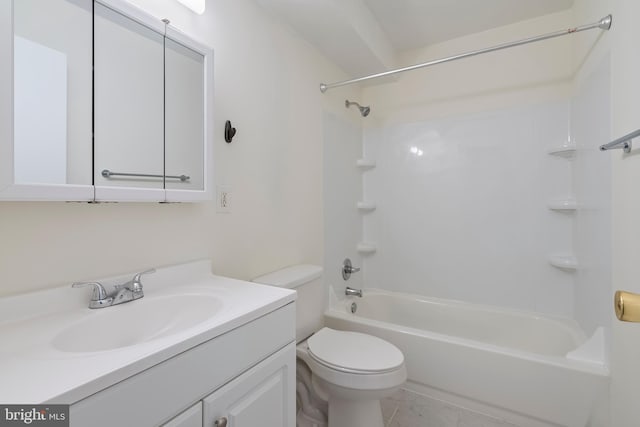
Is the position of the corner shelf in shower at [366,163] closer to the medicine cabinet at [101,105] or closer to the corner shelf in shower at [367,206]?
the corner shelf in shower at [367,206]

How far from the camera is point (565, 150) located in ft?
5.96

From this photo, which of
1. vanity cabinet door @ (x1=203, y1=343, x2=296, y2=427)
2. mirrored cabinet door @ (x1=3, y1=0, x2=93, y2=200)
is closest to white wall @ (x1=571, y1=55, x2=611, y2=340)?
vanity cabinet door @ (x1=203, y1=343, x2=296, y2=427)

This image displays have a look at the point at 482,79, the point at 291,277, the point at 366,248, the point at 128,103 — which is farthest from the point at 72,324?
the point at 482,79

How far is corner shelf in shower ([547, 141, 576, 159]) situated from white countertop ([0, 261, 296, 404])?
1984 millimetres

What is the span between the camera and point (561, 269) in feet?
6.20

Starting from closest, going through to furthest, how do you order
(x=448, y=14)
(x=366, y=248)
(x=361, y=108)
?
(x=448, y=14) → (x=361, y=108) → (x=366, y=248)

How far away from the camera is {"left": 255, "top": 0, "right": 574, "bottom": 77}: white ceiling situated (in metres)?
1.58

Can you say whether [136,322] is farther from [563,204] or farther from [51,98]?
[563,204]

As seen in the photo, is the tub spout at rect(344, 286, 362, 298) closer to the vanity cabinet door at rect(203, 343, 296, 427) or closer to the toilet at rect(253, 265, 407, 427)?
the toilet at rect(253, 265, 407, 427)

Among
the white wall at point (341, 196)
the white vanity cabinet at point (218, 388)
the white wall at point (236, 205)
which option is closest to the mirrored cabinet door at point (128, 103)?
the white wall at point (236, 205)

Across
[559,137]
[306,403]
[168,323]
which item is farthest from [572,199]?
[168,323]

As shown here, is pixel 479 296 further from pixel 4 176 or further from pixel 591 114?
pixel 4 176

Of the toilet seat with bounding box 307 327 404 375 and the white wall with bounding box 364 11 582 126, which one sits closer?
the toilet seat with bounding box 307 327 404 375

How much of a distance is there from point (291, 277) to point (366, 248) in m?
1.19
